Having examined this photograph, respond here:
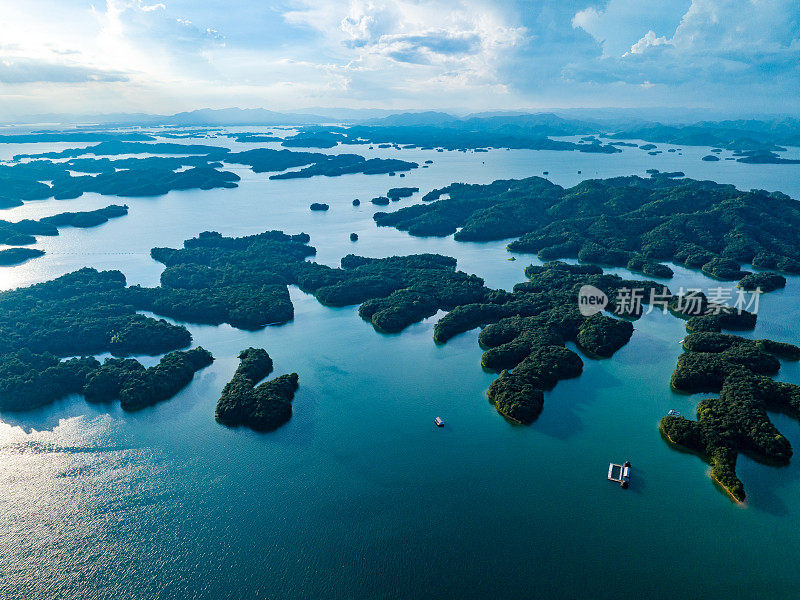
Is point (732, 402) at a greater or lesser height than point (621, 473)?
greater

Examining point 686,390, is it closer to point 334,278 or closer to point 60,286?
point 334,278

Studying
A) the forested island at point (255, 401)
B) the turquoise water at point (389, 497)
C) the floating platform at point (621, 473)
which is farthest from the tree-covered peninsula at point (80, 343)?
the floating platform at point (621, 473)

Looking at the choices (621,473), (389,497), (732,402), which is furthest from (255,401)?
(732,402)

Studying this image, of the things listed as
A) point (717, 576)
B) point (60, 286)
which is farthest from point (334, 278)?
point (717, 576)

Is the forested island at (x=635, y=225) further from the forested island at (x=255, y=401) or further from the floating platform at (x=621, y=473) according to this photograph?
the forested island at (x=255, y=401)

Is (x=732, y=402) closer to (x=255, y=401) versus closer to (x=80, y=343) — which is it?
(x=255, y=401)

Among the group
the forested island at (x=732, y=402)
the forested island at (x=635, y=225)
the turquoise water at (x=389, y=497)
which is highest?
the forested island at (x=635, y=225)

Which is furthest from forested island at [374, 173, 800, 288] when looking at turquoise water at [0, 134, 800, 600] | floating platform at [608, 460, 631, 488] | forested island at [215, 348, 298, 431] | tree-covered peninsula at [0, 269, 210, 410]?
tree-covered peninsula at [0, 269, 210, 410]
